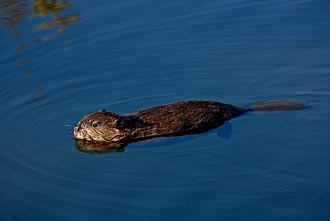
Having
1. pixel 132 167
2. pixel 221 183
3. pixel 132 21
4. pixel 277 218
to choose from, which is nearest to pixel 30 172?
pixel 132 167

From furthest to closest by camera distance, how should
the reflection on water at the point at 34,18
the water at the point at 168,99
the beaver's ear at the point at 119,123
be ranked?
the reflection on water at the point at 34,18
the beaver's ear at the point at 119,123
the water at the point at 168,99

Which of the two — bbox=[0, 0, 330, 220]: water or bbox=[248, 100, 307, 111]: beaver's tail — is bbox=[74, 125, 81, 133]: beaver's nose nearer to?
bbox=[0, 0, 330, 220]: water

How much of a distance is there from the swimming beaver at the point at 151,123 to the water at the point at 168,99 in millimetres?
159

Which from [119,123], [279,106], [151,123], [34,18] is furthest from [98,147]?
[34,18]

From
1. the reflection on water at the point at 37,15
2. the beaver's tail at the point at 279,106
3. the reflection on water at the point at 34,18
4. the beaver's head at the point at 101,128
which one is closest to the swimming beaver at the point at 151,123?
the beaver's head at the point at 101,128

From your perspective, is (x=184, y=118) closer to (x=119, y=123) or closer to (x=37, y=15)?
(x=119, y=123)

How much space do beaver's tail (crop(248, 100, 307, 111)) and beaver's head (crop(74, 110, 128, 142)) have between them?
1.50m

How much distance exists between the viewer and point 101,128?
29.3 ft

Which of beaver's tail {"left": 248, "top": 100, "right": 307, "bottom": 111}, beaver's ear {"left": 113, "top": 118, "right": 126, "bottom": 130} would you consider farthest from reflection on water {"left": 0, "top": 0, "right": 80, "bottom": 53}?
beaver's tail {"left": 248, "top": 100, "right": 307, "bottom": 111}

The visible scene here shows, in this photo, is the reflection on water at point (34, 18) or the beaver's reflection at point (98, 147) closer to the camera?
the beaver's reflection at point (98, 147)

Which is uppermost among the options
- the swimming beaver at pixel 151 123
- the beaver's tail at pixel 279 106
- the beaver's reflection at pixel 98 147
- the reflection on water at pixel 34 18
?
the reflection on water at pixel 34 18

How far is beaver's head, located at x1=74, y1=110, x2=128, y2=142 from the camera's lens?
886cm

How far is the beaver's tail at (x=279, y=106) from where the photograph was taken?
30.1 ft

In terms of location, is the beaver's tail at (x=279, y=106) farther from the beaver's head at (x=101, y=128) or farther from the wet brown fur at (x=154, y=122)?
the beaver's head at (x=101, y=128)
